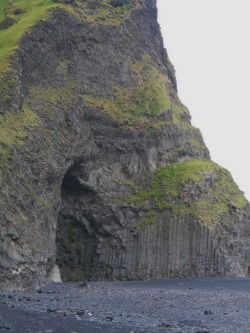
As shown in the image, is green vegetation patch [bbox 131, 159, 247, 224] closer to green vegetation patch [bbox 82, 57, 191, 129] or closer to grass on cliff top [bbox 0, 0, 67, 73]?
green vegetation patch [bbox 82, 57, 191, 129]

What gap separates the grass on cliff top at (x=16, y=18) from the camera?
47625 millimetres

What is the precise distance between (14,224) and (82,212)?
1602cm

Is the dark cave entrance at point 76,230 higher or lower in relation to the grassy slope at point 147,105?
lower

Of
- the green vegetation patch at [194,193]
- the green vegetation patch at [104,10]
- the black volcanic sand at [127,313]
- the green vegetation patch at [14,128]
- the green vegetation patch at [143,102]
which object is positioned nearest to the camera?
the black volcanic sand at [127,313]

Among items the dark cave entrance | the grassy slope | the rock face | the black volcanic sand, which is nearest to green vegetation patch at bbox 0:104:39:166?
the rock face

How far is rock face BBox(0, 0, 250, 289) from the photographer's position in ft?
148

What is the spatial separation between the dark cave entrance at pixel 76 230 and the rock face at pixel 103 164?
0.09 meters

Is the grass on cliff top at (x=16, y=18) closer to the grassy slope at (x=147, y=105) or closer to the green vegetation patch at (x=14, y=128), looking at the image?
the grassy slope at (x=147, y=105)

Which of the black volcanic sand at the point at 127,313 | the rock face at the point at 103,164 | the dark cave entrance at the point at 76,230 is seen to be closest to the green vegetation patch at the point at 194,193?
the rock face at the point at 103,164

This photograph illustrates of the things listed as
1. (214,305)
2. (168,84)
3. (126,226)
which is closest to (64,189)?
(126,226)

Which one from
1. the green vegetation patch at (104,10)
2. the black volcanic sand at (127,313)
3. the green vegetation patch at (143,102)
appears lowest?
the black volcanic sand at (127,313)

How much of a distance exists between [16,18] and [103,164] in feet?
53.1

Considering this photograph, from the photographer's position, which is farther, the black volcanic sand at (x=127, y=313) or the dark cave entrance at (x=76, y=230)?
the dark cave entrance at (x=76, y=230)

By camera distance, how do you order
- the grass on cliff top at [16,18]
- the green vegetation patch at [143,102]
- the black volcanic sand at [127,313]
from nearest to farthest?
the black volcanic sand at [127,313] → the grass on cliff top at [16,18] → the green vegetation patch at [143,102]
